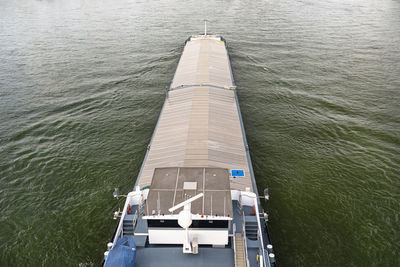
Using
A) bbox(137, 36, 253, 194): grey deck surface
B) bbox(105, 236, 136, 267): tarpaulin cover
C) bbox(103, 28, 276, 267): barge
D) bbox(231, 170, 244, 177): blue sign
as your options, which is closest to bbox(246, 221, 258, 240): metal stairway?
bbox(103, 28, 276, 267): barge

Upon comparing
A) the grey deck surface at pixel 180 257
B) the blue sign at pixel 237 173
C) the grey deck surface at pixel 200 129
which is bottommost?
the grey deck surface at pixel 180 257

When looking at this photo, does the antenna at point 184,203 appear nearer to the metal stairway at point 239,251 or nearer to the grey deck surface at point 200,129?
the metal stairway at point 239,251

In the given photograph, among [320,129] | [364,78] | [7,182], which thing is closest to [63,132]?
[7,182]

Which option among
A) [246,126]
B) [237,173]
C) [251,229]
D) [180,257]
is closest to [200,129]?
[237,173]

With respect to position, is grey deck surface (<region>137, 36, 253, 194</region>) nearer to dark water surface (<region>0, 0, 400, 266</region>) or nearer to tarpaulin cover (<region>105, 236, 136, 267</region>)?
dark water surface (<region>0, 0, 400, 266</region>)

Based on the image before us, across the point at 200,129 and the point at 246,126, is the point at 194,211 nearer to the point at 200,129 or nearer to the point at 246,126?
the point at 200,129

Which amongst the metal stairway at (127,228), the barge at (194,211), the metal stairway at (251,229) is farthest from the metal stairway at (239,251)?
the metal stairway at (127,228)

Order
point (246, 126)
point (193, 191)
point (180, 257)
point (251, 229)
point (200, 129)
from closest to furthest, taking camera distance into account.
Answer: point (180, 257)
point (193, 191)
point (251, 229)
point (200, 129)
point (246, 126)
